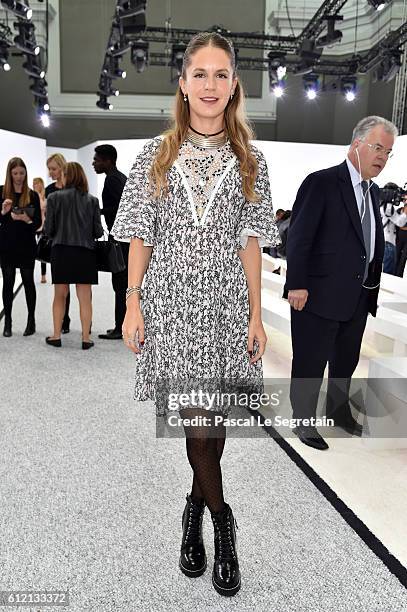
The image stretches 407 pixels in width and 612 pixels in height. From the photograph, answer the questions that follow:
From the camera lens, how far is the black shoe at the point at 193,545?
6.16ft

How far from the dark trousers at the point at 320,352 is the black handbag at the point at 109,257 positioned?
7.09ft

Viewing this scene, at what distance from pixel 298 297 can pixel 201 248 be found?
1239 millimetres

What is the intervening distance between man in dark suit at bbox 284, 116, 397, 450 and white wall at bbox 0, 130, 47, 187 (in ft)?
27.4

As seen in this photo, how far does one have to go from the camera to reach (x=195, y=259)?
1681 millimetres

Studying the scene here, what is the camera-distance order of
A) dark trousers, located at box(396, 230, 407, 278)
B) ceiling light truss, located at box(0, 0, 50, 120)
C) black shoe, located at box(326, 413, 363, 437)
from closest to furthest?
black shoe, located at box(326, 413, 363, 437), dark trousers, located at box(396, 230, 407, 278), ceiling light truss, located at box(0, 0, 50, 120)

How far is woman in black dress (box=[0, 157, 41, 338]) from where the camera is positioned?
5.00 metres

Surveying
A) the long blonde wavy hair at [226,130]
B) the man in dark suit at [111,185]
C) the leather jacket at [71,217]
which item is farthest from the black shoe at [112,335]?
the long blonde wavy hair at [226,130]

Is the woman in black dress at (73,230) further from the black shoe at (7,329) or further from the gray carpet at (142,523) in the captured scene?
the gray carpet at (142,523)

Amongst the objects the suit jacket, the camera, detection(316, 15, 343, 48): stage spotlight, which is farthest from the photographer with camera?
the suit jacket

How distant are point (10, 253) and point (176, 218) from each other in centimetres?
378

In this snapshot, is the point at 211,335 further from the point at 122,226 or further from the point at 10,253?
the point at 10,253

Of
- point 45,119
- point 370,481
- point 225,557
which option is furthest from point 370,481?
point 45,119

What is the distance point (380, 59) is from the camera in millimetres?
9438

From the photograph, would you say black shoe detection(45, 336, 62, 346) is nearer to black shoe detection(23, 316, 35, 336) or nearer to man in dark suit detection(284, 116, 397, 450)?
black shoe detection(23, 316, 35, 336)
